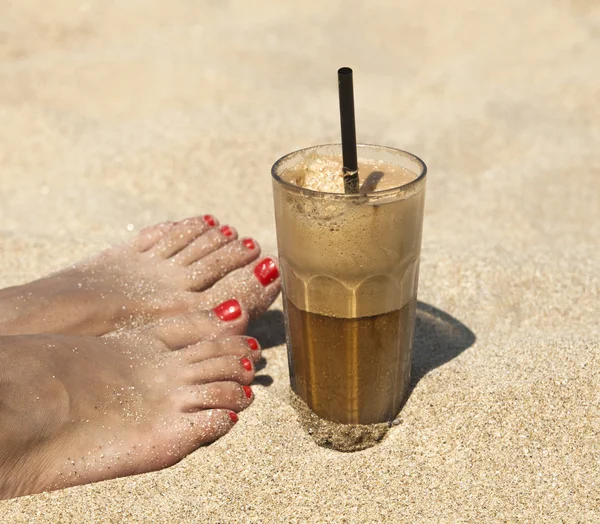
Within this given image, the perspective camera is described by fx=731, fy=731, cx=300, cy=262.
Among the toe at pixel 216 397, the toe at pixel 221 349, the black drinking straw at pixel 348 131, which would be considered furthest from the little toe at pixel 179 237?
the black drinking straw at pixel 348 131

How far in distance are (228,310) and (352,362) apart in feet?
1.59

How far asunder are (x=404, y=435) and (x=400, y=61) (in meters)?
3.37

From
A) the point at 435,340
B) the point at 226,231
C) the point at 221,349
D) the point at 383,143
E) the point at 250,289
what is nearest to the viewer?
the point at 221,349

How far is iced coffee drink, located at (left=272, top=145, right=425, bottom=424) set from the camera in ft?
4.81

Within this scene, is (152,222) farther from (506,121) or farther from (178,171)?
(506,121)

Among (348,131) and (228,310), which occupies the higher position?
(348,131)

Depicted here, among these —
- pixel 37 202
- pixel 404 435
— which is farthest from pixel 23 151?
pixel 404 435

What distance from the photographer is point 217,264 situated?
2258mm

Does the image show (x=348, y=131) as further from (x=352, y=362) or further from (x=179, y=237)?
(x=179, y=237)

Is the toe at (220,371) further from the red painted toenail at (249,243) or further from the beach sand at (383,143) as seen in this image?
the red painted toenail at (249,243)

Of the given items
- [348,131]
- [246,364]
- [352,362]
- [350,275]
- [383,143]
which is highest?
[348,131]

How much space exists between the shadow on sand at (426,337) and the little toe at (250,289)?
0.29 ft

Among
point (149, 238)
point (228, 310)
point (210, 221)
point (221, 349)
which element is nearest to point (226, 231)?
point (210, 221)

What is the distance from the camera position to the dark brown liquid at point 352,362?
1.58 meters
